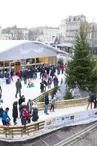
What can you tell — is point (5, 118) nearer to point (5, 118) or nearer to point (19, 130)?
point (5, 118)

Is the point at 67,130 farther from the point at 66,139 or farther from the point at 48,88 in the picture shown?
the point at 48,88

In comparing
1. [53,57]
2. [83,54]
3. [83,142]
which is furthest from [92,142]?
[53,57]

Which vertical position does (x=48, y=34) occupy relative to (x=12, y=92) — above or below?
above

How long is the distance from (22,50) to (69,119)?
15242 millimetres

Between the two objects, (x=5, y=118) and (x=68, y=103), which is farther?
(x=68, y=103)

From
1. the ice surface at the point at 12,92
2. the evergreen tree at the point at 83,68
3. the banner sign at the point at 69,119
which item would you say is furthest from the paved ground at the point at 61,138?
the evergreen tree at the point at 83,68

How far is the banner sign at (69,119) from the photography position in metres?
12.8

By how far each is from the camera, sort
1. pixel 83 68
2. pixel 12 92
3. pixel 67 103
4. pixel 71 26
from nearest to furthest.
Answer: pixel 67 103
pixel 83 68
pixel 12 92
pixel 71 26

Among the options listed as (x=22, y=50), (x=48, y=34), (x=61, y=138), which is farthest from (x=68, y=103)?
(x=48, y=34)

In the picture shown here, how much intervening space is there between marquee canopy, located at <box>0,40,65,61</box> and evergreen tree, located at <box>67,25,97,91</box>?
9.10 meters

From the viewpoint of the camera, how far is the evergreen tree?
1869cm

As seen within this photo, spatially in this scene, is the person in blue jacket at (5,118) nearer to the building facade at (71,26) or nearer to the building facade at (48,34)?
the building facade at (71,26)

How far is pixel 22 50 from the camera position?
89.3ft

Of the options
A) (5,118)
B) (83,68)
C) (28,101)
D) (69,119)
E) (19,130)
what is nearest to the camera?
(19,130)
